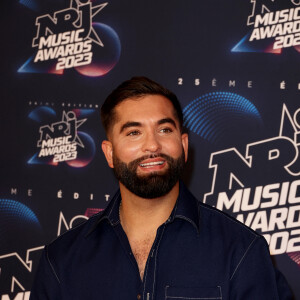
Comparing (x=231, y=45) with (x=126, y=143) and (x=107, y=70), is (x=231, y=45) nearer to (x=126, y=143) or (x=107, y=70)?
(x=107, y=70)

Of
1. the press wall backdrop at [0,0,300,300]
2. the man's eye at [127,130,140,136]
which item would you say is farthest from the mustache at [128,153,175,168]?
the press wall backdrop at [0,0,300,300]

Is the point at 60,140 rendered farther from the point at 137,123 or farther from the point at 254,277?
the point at 254,277

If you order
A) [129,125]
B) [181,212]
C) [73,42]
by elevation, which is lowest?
[181,212]

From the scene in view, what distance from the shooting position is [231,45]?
3.18 meters

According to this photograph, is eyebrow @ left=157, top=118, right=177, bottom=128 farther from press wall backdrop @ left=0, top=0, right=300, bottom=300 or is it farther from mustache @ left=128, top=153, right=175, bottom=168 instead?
press wall backdrop @ left=0, top=0, right=300, bottom=300

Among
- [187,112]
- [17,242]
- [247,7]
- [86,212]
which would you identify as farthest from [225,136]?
[17,242]

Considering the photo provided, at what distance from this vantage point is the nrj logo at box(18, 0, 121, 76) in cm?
331

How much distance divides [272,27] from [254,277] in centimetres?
187

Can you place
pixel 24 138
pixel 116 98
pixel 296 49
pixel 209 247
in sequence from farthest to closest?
pixel 24 138, pixel 296 49, pixel 116 98, pixel 209 247

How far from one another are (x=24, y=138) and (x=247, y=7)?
1818 mm

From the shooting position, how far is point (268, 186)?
10.1ft

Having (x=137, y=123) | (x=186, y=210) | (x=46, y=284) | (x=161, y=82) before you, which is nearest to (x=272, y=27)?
(x=161, y=82)

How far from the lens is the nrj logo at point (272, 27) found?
3.13m

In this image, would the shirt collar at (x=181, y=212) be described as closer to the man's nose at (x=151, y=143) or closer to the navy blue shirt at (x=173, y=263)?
the navy blue shirt at (x=173, y=263)
